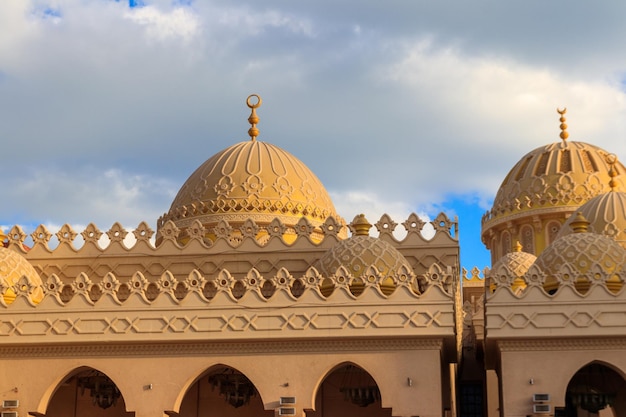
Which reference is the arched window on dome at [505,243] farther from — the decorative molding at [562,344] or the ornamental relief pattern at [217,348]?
the ornamental relief pattern at [217,348]

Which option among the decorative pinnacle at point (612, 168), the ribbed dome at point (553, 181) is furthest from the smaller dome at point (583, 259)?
the ribbed dome at point (553, 181)

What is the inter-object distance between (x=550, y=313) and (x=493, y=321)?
3.13 feet

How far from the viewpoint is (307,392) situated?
1950cm

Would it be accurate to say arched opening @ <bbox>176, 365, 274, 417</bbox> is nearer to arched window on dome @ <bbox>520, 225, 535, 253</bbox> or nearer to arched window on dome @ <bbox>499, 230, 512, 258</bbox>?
arched window on dome @ <bbox>520, 225, 535, 253</bbox>

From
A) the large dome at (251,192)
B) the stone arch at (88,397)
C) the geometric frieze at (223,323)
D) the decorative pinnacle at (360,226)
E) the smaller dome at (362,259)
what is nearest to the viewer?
the geometric frieze at (223,323)

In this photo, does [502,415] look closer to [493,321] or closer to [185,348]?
[493,321]

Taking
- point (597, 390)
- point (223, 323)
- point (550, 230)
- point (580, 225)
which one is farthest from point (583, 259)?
point (550, 230)

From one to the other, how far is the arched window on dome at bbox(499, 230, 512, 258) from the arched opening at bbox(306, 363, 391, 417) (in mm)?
12823

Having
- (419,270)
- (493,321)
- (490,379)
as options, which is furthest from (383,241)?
(490,379)

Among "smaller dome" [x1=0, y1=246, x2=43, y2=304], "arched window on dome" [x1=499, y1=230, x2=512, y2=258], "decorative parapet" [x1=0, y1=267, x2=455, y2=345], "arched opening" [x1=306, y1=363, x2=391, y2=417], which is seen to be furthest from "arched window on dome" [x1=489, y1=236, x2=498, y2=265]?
"smaller dome" [x1=0, y1=246, x2=43, y2=304]

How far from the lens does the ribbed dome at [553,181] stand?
32.2 m

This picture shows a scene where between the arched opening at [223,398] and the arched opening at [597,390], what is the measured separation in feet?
18.4

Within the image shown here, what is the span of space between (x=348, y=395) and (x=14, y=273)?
6848mm

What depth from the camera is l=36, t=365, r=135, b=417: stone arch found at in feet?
71.5
